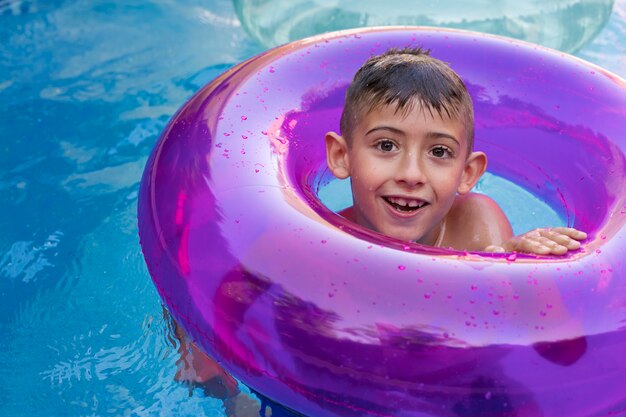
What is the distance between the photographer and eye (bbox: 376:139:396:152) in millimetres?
2363

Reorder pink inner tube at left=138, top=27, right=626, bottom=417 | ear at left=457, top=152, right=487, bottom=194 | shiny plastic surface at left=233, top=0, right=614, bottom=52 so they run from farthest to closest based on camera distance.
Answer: shiny plastic surface at left=233, top=0, right=614, bottom=52, ear at left=457, top=152, right=487, bottom=194, pink inner tube at left=138, top=27, right=626, bottom=417

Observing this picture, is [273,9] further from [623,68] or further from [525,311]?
[525,311]

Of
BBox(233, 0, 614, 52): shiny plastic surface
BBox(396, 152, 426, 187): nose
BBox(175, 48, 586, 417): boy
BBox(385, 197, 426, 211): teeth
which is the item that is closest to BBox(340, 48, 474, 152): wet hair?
BBox(175, 48, 586, 417): boy

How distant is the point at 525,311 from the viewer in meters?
1.77

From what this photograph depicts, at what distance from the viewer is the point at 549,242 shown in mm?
2088

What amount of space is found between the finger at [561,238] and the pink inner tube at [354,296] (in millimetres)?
58

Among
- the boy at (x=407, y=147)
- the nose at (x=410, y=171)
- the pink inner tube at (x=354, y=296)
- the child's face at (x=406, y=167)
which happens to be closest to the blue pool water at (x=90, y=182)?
the boy at (x=407, y=147)

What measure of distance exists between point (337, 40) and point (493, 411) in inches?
60.1

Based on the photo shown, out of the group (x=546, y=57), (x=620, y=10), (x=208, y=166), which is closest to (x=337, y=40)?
(x=546, y=57)

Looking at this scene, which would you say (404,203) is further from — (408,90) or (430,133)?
(408,90)

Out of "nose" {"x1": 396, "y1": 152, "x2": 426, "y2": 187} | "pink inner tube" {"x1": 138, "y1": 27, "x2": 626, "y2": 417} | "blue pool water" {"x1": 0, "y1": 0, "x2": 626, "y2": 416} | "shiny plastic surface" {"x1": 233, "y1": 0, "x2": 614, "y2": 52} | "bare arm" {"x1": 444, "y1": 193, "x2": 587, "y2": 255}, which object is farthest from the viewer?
"shiny plastic surface" {"x1": 233, "y1": 0, "x2": 614, "y2": 52}

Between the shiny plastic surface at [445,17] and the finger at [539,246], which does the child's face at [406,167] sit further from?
the shiny plastic surface at [445,17]

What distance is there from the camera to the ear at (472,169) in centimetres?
255

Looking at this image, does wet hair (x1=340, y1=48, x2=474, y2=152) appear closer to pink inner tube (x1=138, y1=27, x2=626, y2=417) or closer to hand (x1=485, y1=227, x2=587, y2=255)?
pink inner tube (x1=138, y1=27, x2=626, y2=417)
